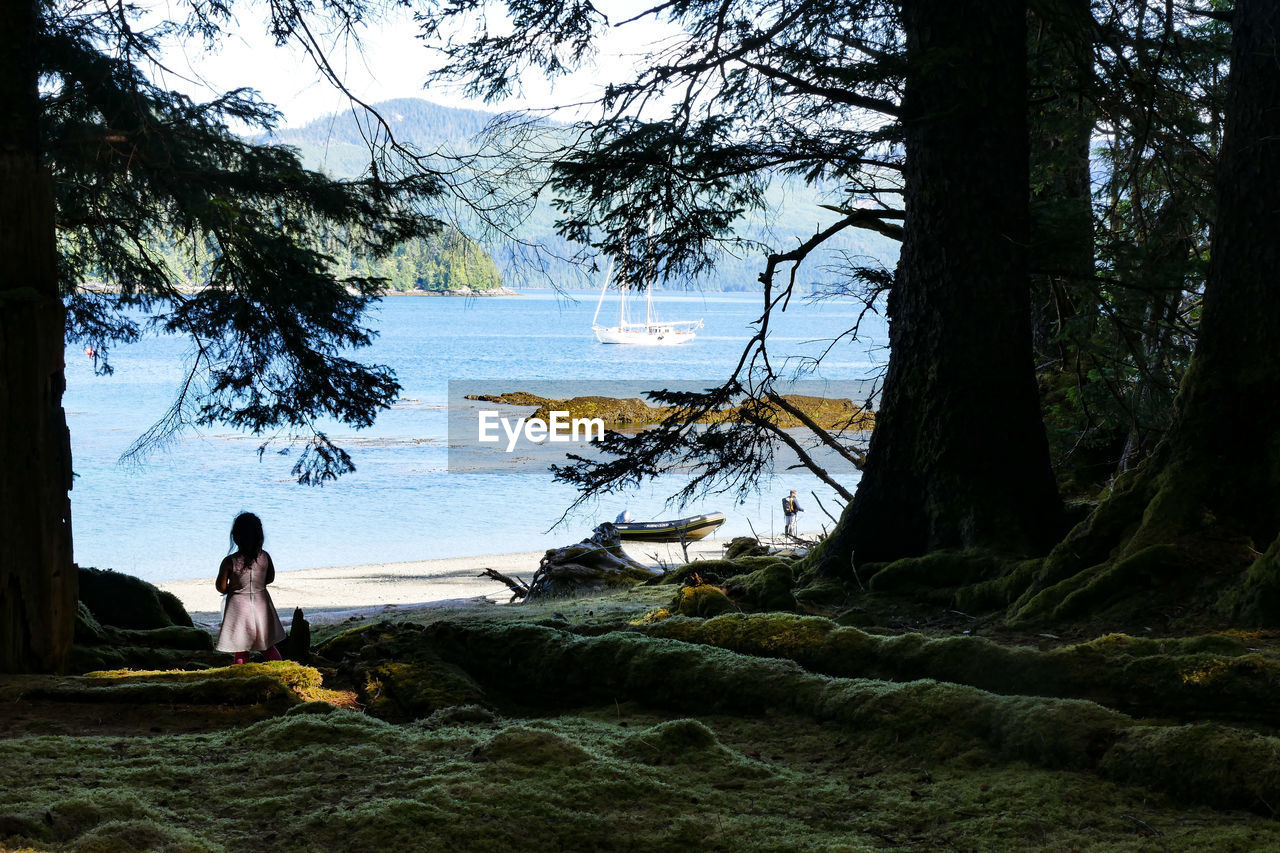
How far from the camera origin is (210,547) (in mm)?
26359

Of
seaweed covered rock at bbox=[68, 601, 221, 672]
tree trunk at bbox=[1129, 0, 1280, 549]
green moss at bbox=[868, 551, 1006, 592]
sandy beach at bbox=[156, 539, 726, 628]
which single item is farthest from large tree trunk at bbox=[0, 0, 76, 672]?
sandy beach at bbox=[156, 539, 726, 628]

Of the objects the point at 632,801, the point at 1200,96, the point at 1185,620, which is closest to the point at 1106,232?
the point at 1200,96

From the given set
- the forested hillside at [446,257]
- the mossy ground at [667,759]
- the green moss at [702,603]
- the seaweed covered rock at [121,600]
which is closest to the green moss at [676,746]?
the mossy ground at [667,759]

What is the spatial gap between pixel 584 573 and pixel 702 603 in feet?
17.9

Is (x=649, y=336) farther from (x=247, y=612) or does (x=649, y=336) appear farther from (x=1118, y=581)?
(x=1118, y=581)

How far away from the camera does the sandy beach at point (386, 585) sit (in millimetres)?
15789

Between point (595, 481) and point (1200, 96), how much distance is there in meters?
5.40

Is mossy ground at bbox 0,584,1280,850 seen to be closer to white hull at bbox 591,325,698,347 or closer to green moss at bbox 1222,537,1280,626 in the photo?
green moss at bbox 1222,537,1280,626

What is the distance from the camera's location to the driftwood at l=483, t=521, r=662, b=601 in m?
11.2

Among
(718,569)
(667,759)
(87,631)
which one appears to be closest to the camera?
(667,759)

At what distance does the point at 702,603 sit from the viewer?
245 inches

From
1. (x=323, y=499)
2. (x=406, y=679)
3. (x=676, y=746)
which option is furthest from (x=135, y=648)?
(x=323, y=499)

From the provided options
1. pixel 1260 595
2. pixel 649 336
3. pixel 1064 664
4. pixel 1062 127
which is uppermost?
pixel 649 336

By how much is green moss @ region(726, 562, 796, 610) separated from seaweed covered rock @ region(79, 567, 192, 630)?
14.0 feet
